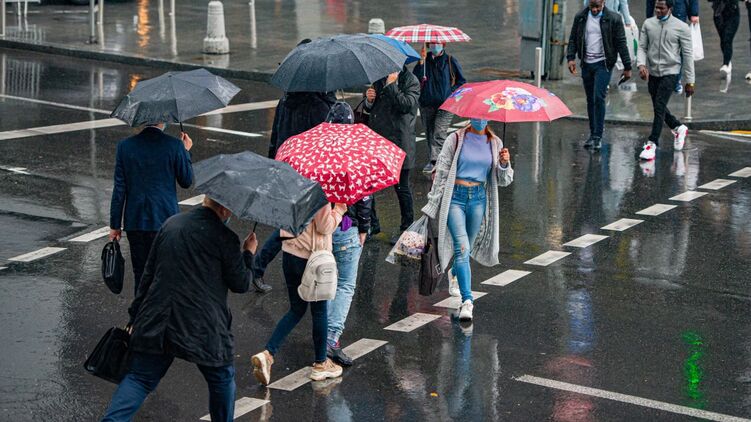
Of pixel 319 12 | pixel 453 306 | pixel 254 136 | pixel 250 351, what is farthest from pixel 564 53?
pixel 250 351

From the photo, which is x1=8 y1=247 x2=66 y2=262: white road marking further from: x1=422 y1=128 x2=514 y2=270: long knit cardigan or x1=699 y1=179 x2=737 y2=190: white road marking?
x1=699 y1=179 x2=737 y2=190: white road marking

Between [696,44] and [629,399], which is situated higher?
[696,44]

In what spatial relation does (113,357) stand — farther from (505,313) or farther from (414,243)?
(505,313)

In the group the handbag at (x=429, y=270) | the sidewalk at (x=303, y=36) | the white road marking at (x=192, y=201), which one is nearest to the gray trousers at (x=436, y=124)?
the white road marking at (x=192, y=201)

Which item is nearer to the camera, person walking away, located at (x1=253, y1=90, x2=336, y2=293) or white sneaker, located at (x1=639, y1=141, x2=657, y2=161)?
person walking away, located at (x1=253, y1=90, x2=336, y2=293)

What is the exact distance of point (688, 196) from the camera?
44.4 ft

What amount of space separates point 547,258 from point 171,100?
410 cm

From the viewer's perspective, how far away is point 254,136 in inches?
650

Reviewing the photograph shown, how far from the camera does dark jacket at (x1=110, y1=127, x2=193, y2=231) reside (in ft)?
28.0

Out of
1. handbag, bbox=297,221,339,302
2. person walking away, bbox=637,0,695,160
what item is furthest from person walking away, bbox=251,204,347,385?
person walking away, bbox=637,0,695,160

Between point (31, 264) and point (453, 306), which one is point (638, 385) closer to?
point (453, 306)

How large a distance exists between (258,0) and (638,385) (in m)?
25.6

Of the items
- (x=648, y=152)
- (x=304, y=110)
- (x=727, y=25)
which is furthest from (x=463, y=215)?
(x=727, y=25)

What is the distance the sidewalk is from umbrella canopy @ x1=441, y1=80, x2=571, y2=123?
8578 millimetres
